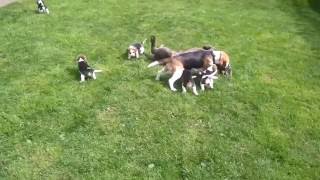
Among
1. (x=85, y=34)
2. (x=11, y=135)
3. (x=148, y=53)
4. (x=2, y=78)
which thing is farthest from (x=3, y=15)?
(x=11, y=135)

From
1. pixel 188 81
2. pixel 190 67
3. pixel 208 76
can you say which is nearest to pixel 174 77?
pixel 188 81

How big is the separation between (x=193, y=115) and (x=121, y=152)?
7.29 ft

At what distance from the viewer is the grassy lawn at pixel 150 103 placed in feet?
34.1

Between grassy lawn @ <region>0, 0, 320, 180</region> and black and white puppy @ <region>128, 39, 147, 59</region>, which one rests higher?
black and white puppy @ <region>128, 39, 147, 59</region>

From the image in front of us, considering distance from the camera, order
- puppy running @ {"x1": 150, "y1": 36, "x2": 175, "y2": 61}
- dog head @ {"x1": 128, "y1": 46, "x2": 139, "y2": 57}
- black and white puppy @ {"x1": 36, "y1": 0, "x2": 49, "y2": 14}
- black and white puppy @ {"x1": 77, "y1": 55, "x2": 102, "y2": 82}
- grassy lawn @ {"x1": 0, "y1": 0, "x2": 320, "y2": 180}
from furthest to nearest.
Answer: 1. black and white puppy @ {"x1": 36, "y1": 0, "x2": 49, "y2": 14}
2. dog head @ {"x1": 128, "y1": 46, "x2": 139, "y2": 57}
3. puppy running @ {"x1": 150, "y1": 36, "x2": 175, "y2": 61}
4. black and white puppy @ {"x1": 77, "y1": 55, "x2": 102, "y2": 82}
5. grassy lawn @ {"x1": 0, "y1": 0, "x2": 320, "y2": 180}

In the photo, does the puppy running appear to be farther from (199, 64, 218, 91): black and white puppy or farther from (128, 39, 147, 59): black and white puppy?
(199, 64, 218, 91): black and white puppy

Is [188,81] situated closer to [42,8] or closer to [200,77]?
[200,77]

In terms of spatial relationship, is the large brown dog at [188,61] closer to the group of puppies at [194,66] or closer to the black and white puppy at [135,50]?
the group of puppies at [194,66]

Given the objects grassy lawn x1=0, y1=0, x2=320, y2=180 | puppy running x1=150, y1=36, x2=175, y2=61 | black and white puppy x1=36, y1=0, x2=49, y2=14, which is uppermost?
black and white puppy x1=36, y1=0, x2=49, y2=14

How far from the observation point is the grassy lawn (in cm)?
1040

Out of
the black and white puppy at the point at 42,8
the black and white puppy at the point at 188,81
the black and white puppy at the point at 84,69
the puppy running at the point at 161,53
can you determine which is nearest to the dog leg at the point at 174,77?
A: the black and white puppy at the point at 188,81

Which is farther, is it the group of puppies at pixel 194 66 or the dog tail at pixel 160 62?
the dog tail at pixel 160 62

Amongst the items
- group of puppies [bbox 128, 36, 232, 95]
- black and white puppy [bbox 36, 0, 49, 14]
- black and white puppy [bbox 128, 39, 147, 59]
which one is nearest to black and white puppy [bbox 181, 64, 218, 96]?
group of puppies [bbox 128, 36, 232, 95]

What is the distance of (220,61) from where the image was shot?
13.1 m
